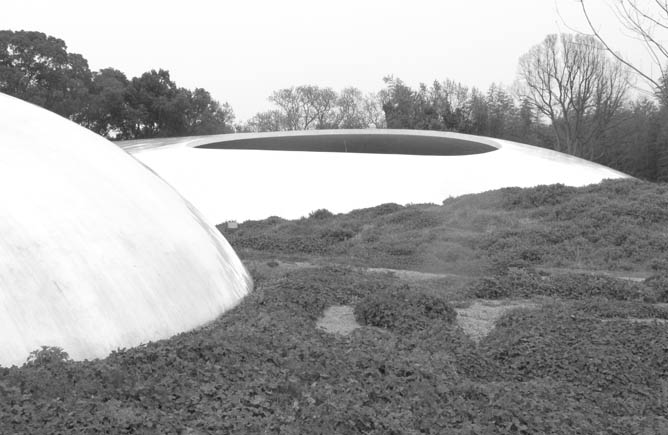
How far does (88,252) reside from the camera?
6926 mm

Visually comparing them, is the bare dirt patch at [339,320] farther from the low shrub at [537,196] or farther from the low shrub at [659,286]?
the low shrub at [537,196]

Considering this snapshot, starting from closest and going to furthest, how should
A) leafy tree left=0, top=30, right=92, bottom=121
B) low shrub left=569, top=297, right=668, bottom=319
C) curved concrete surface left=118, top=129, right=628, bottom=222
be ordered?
low shrub left=569, top=297, right=668, bottom=319, curved concrete surface left=118, top=129, right=628, bottom=222, leafy tree left=0, top=30, right=92, bottom=121

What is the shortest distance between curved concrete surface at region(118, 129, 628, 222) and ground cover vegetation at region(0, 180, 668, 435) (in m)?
8.81

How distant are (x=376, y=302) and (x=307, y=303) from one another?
0.87m

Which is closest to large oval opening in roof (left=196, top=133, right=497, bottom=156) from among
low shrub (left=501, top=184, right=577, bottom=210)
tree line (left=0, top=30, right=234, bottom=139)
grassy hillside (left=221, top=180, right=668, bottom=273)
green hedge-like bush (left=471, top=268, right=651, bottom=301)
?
low shrub (left=501, top=184, right=577, bottom=210)

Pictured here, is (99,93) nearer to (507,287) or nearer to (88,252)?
(507,287)

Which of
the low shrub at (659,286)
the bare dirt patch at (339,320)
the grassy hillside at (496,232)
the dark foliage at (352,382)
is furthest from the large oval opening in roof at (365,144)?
the dark foliage at (352,382)

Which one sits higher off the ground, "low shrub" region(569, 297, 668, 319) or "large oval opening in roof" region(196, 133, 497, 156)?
"large oval opening in roof" region(196, 133, 497, 156)

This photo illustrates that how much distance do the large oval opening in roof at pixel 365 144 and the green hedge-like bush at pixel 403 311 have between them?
18615 mm

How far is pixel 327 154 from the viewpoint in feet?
86.7

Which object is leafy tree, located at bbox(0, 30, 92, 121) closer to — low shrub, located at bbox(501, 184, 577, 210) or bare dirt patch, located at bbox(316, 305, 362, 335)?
low shrub, located at bbox(501, 184, 577, 210)

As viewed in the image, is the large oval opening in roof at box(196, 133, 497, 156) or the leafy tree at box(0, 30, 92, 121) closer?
the large oval opening in roof at box(196, 133, 497, 156)

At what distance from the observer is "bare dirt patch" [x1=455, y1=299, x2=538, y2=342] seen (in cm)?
952

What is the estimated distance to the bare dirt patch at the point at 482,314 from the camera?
9.52 metres
